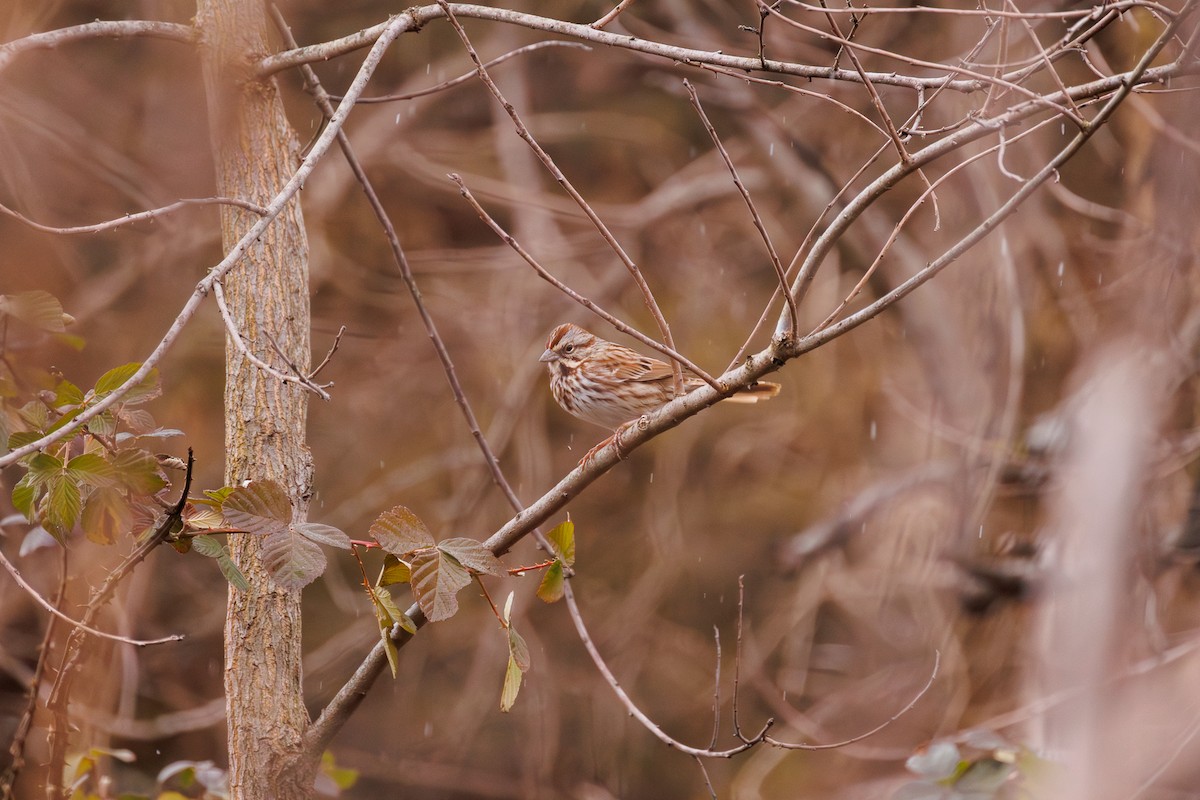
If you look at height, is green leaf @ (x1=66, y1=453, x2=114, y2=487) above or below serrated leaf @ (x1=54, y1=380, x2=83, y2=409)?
below

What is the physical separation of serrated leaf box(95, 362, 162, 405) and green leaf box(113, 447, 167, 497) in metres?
0.14

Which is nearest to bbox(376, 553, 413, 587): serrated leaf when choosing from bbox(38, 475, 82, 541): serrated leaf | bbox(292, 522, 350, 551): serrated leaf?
bbox(292, 522, 350, 551): serrated leaf

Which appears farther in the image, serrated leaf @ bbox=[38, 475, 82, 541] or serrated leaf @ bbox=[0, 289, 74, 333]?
serrated leaf @ bbox=[0, 289, 74, 333]

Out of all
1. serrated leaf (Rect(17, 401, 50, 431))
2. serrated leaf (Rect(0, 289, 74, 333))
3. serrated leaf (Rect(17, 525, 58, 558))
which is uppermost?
serrated leaf (Rect(0, 289, 74, 333))

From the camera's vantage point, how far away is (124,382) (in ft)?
7.63

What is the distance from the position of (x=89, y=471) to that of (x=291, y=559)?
0.45m

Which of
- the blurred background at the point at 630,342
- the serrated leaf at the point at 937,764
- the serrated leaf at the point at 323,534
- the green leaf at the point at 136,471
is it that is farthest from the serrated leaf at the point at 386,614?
the blurred background at the point at 630,342

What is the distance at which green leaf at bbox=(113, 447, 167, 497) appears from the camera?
2.31 metres

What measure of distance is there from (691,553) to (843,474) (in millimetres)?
1158

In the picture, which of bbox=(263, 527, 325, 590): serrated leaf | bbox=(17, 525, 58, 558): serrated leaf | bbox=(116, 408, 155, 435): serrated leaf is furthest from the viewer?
bbox=(17, 525, 58, 558): serrated leaf

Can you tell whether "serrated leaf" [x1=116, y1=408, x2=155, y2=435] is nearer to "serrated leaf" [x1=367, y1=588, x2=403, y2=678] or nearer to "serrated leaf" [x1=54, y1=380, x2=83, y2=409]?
"serrated leaf" [x1=54, y1=380, x2=83, y2=409]

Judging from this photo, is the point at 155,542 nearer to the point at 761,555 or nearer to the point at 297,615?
the point at 297,615

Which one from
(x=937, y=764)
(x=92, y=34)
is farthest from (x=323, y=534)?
(x=937, y=764)

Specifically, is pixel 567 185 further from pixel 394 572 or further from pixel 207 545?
pixel 207 545
